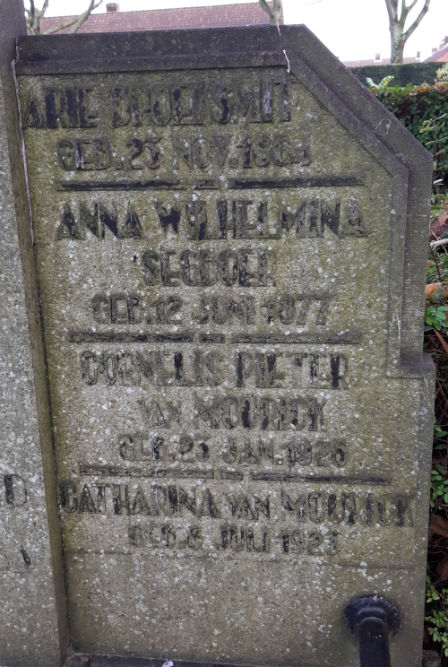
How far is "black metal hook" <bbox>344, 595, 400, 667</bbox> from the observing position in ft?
5.68

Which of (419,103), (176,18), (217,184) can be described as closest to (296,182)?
(217,184)

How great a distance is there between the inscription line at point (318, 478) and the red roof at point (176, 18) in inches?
937

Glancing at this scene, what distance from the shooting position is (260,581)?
1954 millimetres

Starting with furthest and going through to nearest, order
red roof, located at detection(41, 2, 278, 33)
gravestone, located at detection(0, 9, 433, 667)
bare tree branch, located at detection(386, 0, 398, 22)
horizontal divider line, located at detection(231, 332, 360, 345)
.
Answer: red roof, located at detection(41, 2, 278, 33)
bare tree branch, located at detection(386, 0, 398, 22)
horizontal divider line, located at detection(231, 332, 360, 345)
gravestone, located at detection(0, 9, 433, 667)

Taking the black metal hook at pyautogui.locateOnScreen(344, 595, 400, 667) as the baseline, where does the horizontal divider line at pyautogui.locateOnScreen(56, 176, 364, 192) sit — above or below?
above

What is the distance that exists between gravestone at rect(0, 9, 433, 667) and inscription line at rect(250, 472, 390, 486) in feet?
0.04

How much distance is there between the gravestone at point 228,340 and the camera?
1638mm

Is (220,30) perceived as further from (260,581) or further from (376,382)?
(260,581)

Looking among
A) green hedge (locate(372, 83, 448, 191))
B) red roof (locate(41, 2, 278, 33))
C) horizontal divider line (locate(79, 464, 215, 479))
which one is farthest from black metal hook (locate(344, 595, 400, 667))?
red roof (locate(41, 2, 278, 33))

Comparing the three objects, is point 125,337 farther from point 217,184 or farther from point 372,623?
point 372,623

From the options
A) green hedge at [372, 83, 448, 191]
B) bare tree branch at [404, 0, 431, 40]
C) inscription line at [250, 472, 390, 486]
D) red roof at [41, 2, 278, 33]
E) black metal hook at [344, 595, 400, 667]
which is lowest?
black metal hook at [344, 595, 400, 667]

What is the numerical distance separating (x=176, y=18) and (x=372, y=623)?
2809 cm

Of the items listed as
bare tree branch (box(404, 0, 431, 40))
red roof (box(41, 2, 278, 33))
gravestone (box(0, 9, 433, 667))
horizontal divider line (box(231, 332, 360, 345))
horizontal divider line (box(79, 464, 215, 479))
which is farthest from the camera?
red roof (box(41, 2, 278, 33))

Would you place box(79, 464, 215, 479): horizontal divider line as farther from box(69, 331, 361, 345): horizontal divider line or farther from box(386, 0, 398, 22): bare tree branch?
box(386, 0, 398, 22): bare tree branch
